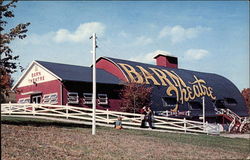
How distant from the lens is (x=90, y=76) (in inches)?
1385

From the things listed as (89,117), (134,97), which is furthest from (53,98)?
(134,97)

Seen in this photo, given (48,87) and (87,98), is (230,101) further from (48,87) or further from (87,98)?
(48,87)

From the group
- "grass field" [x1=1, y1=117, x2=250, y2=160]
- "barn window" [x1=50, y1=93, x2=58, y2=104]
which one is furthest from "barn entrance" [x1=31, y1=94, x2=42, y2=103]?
"grass field" [x1=1, y1=117, x2=250, y2=160]

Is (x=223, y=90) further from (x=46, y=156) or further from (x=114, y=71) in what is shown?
(x=46, y=156)

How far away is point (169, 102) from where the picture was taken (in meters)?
39.9

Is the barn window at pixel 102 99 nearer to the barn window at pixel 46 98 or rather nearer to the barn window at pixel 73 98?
the barn window at pixel 73 98

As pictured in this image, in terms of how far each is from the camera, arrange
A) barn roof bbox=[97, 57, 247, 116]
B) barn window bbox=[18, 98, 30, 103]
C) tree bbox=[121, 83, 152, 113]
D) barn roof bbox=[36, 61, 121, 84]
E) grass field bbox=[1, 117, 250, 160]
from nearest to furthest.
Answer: grass field bbox=[1, 117, 250, 160]
barn roof bbox=[36, 61, 121, 84]
tree bbox=[121, 83, 152, 113]
barn window bbox=[18, 98, 30, 103]
barn roof bbox=[97, 57, 247, 116]

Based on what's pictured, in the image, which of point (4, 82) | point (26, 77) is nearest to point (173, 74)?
point (26, 77)

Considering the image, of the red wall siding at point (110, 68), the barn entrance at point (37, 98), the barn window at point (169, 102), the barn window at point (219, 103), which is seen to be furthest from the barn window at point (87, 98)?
the barn window at point (219, 103)

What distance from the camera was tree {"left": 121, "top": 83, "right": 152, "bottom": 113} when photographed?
34250 mm

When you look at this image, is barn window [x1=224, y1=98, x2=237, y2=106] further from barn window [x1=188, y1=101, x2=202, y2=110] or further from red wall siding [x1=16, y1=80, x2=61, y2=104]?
red wall siding [x1=16, y1=80, x2=61, y2=104]

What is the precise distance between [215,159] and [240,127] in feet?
79.2

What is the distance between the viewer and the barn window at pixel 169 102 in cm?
3922

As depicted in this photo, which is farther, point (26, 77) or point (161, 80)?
point (161, 80)
